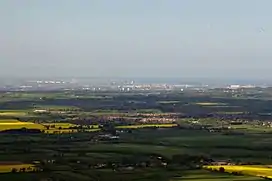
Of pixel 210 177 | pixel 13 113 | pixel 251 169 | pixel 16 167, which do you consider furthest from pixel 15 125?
pixel 210 177

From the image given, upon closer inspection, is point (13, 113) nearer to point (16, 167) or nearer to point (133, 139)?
point (133, 139)

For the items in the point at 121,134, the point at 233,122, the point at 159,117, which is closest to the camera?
the point at 121,134

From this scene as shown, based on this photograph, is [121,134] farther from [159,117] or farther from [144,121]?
[159,117]

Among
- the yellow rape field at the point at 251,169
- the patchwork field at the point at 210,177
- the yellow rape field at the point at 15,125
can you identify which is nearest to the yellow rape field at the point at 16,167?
the patchwork field at the point at 210,177

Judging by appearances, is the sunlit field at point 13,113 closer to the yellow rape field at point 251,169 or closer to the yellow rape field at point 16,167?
the yellow rape field at point 16,167

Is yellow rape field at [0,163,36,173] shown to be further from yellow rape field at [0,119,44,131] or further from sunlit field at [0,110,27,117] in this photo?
sunlit field at [0,110,27,117]

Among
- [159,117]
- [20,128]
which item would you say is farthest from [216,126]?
[20,128]
